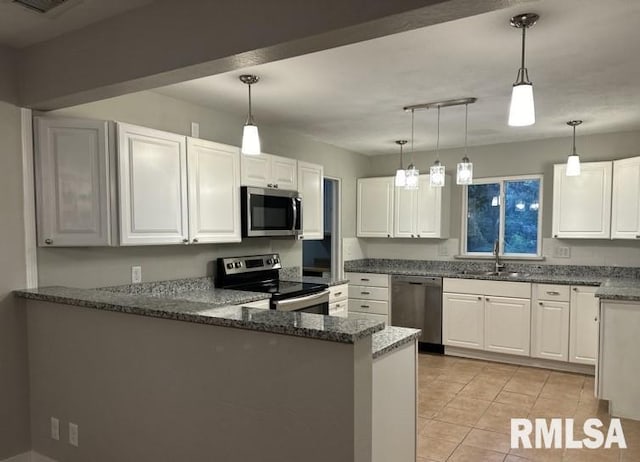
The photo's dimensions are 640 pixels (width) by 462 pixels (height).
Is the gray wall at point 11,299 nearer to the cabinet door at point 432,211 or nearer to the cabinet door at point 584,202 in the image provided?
the cabinet door at point 432,211

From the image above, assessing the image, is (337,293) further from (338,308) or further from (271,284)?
(271,284)

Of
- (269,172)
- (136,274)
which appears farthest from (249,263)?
(136,274)

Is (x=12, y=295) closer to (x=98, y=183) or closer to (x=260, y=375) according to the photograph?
(x=98, y=183)

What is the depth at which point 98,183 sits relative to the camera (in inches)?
100

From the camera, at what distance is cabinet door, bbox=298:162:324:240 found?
4.26 metres

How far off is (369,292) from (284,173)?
204 cm

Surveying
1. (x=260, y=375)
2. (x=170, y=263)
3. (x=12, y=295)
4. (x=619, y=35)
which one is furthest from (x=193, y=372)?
(x=619, y=35)

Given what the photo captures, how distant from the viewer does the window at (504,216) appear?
4969mm

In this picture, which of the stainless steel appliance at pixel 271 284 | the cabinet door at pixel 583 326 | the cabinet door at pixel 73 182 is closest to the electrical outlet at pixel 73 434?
the cabinet door at pixel 73 182

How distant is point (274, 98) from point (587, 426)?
3.25m

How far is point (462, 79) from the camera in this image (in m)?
2.84

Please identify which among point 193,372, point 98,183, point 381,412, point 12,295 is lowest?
point 381,412

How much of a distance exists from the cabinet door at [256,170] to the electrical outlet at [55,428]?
2000mm

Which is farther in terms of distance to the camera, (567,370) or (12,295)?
(567,370)
